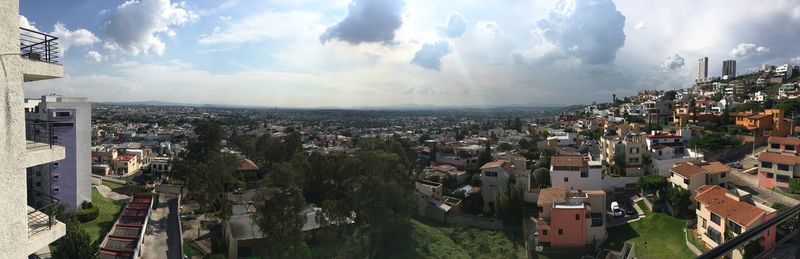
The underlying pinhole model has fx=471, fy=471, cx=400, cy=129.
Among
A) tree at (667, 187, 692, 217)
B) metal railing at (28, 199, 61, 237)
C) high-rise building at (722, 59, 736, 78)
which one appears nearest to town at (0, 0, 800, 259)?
tree at (667, 187, 692, 217)

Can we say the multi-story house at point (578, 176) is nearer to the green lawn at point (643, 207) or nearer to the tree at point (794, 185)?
the green lawn at point (643, 207)

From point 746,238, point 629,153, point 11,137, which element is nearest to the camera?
point 746,238

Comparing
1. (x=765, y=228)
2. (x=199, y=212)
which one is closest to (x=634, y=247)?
(x=765, y=228)

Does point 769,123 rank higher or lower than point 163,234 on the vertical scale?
higher

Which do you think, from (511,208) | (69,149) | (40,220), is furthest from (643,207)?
(69,149)

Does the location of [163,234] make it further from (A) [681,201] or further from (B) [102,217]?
(A) [681,201]

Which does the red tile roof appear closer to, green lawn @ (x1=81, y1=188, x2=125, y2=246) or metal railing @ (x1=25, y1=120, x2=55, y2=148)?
metal railing @ (x1=25, y1=120, x2=55, y2=148)
